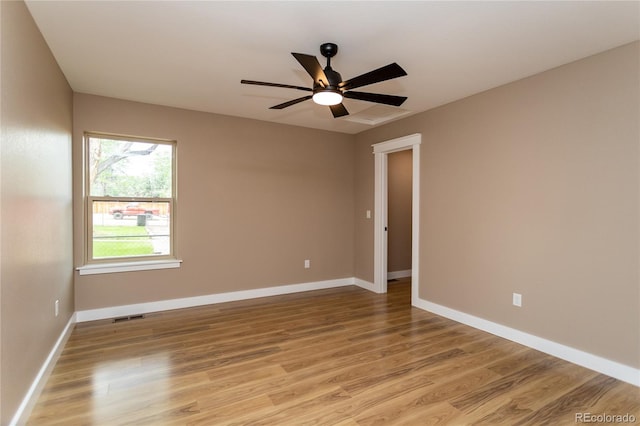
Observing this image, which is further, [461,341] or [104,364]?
[461,341]

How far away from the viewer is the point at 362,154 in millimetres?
5312

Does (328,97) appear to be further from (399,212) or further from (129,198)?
(399,212)

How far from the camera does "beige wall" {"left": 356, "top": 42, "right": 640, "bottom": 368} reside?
8.18 ft

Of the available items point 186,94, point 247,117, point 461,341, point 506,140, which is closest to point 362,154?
point 247,117

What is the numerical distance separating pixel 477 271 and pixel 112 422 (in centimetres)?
338

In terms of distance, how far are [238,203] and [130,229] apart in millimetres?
1321

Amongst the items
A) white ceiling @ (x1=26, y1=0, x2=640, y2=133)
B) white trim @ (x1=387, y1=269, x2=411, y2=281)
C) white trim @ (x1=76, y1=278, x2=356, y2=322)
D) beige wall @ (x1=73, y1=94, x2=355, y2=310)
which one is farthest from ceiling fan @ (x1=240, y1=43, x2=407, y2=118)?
white trim @ (x1=387, y1=269, x2=411, y2=281)

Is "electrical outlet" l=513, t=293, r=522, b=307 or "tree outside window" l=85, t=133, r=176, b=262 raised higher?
"tree outside window" l=85, t=133, r=176, b=262

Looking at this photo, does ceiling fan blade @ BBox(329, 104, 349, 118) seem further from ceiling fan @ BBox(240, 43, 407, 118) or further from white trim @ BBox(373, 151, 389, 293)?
white trim @ BBox(373, 151, 389, 293)

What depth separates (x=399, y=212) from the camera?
5.95m

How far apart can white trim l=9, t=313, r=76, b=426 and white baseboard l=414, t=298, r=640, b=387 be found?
3752 mm

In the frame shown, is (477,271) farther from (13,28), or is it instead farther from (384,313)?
(13,28)

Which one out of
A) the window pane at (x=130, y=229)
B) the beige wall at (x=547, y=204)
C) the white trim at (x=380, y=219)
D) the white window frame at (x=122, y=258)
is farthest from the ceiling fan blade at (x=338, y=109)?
the window pane at (x=130, y=229)

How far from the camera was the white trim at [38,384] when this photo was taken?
1.90 m
